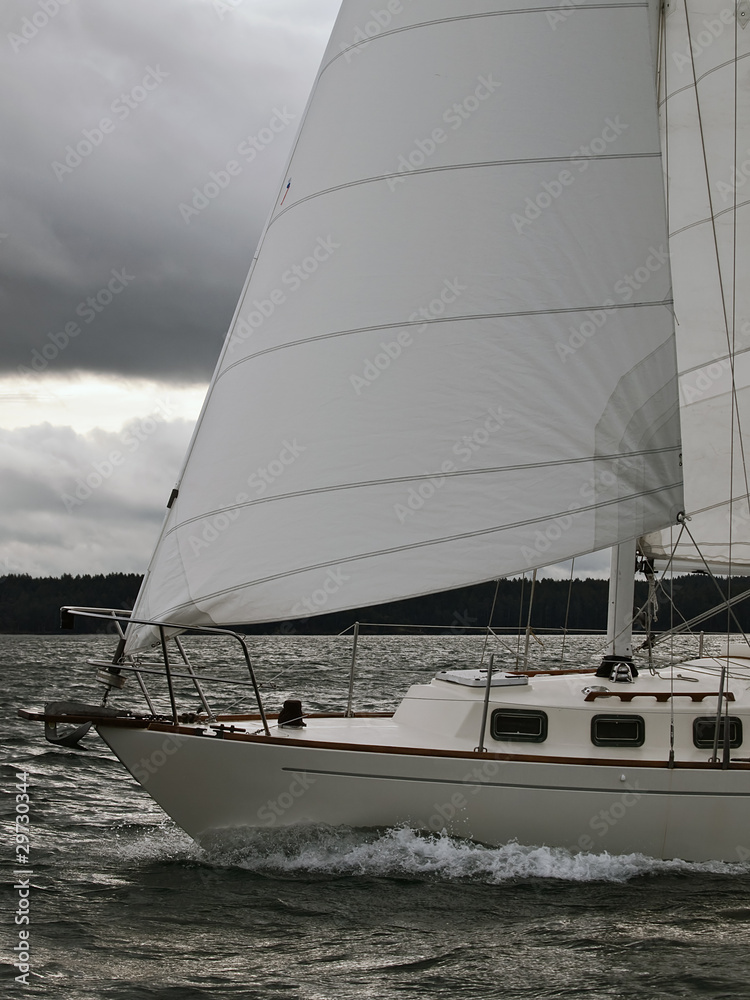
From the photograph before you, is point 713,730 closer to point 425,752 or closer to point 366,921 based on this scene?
point 425,752

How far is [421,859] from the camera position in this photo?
24.0 ft

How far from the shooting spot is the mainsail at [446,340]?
6676 millimetres

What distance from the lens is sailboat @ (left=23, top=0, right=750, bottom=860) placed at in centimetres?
673

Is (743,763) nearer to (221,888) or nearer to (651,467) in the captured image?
(651,467)

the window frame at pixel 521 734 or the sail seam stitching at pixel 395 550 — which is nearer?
the sail seam stitching at pixel 395 550

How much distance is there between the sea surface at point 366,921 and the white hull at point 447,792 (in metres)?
0.16

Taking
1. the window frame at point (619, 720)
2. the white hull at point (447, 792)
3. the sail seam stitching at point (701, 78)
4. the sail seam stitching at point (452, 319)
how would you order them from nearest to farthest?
the sail seam stitching at point (452, 319) < the white hull at point (447, 792) < the window frame at point (619, 720) < the sail seam stitching at point (701, 78)

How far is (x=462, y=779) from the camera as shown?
7227 millimetres

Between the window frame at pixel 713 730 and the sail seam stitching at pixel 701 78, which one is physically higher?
the sail seam stitching at pixel 701 78

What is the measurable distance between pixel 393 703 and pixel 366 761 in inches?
466

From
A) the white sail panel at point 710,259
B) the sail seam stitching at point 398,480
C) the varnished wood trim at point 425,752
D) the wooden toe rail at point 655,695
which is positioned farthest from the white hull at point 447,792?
the white sail panel at point 710,259

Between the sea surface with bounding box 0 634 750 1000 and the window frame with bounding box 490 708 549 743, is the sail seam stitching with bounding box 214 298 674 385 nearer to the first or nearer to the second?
the window frame with bounding box 490 708 549 743

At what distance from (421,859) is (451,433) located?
3191 mm

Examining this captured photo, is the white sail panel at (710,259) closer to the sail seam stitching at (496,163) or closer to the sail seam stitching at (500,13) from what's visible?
the sail seam stitching at (500,13)
